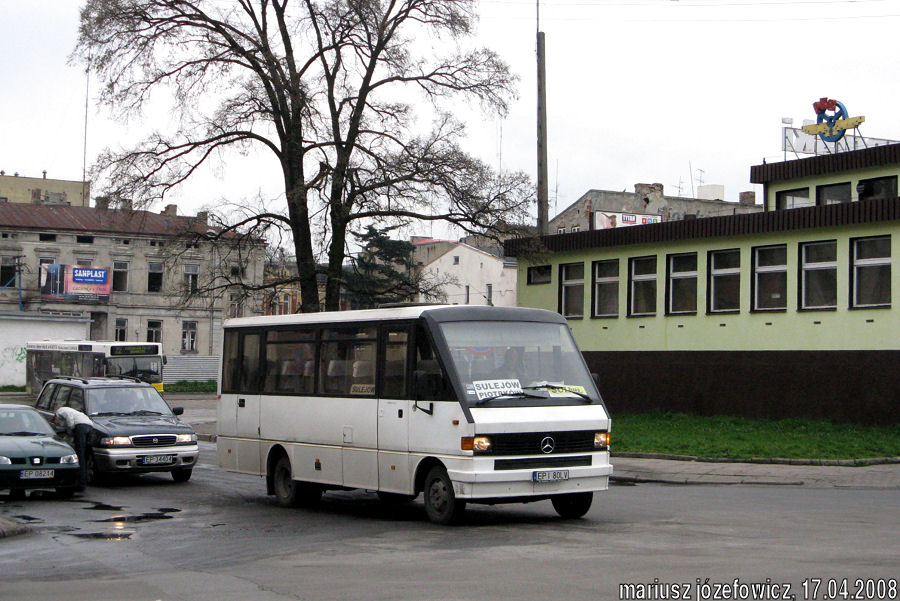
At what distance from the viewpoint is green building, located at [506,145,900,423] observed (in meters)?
27.7

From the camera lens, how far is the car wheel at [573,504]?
14125mm

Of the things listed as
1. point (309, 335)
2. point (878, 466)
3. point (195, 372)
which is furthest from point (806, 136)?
point (195, 372)

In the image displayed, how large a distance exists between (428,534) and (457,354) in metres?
2.22

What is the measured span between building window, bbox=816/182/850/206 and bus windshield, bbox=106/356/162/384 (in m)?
27.2

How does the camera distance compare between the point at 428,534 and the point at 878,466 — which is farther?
the point at 878,466

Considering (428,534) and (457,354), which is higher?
(457,354)

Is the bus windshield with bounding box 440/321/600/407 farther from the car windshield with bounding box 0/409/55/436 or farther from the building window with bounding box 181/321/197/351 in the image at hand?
the building window with bounding box 181/321/197/351

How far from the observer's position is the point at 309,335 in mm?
16406

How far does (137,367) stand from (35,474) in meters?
30.6

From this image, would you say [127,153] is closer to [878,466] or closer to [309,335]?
[309,335]

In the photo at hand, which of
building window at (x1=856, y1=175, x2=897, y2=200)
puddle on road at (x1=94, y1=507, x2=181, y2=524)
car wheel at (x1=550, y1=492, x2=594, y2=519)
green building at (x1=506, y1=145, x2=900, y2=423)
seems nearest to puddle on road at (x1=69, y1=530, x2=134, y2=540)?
puddle on road at (x1=94, y1=507, x2=181, y2=524)

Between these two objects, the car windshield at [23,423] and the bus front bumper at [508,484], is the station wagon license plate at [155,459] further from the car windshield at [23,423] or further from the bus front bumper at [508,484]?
the bus front bumper at [508,484]

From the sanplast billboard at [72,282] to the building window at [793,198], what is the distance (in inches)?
2191

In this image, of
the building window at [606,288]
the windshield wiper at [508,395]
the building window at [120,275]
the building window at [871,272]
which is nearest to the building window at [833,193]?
the building window at [871,272]
